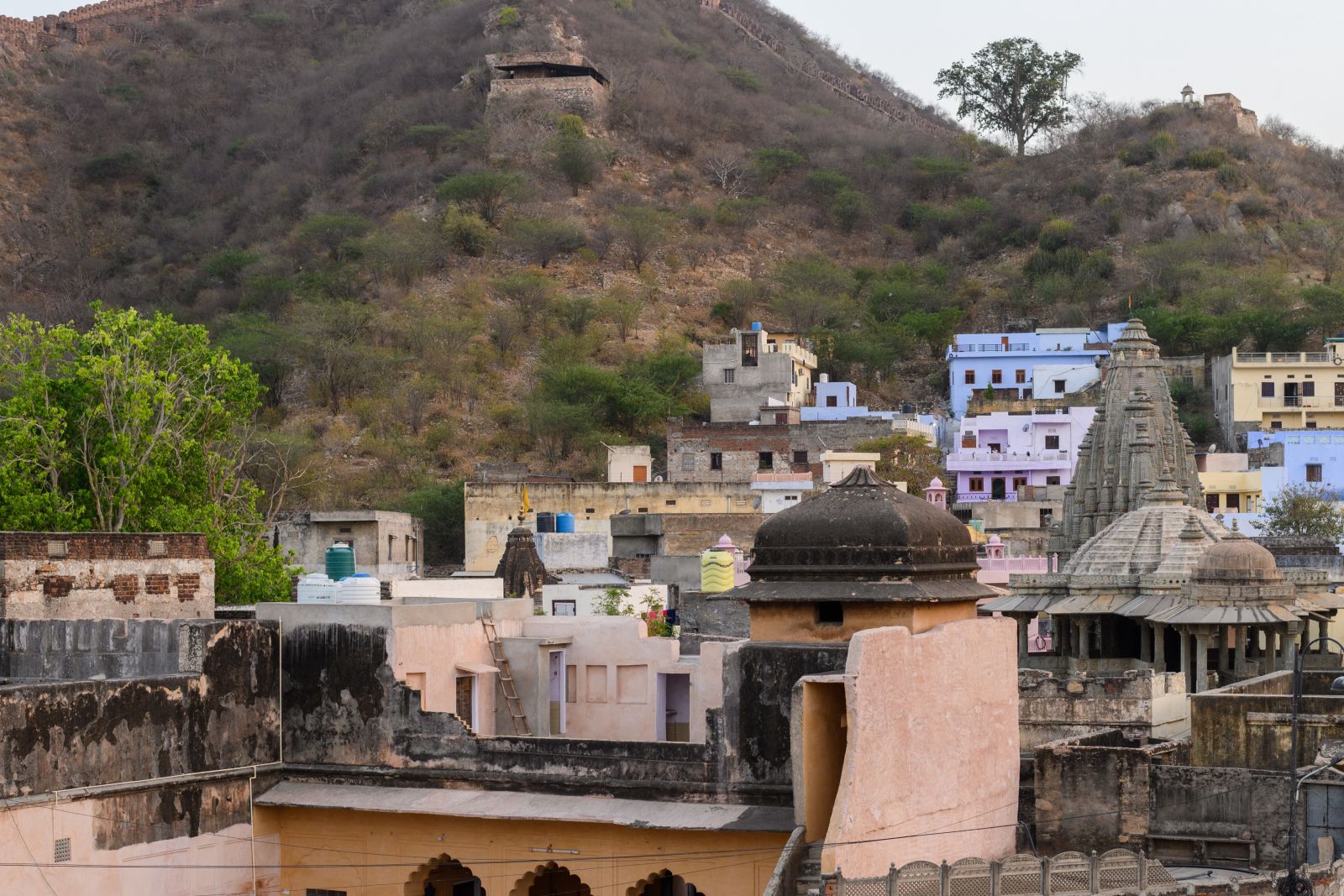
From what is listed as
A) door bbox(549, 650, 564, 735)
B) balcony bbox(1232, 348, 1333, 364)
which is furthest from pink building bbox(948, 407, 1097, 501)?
door bbox(549, 650, 564, 735)

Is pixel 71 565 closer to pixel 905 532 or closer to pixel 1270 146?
pixel 905 532

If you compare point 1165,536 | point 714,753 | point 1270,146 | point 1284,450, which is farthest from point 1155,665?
point 1270,146

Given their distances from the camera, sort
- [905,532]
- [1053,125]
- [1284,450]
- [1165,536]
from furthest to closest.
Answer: [1053,125], [1284,450], [1165,536], [905,532]

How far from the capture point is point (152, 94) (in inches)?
4205

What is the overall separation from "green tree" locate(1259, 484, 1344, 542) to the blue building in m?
13.0

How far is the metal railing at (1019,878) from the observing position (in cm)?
1619

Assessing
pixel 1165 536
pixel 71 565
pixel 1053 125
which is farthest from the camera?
pixel 1053 125

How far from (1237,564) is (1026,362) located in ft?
128

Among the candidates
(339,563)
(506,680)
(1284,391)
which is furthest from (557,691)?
(1284,391)

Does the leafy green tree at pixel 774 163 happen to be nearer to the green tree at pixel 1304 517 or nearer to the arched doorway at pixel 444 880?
the green tree at pixel 1304 517

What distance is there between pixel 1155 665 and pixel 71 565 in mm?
16984

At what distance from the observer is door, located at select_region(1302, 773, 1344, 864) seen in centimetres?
Answer: 1956

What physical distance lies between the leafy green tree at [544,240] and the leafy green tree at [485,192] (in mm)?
2762

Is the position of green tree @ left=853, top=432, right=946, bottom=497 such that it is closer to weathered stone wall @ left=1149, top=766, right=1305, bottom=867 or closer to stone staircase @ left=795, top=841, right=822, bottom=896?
weathered stone wall @ left=1149, top=766, right=1305, bottom=867
